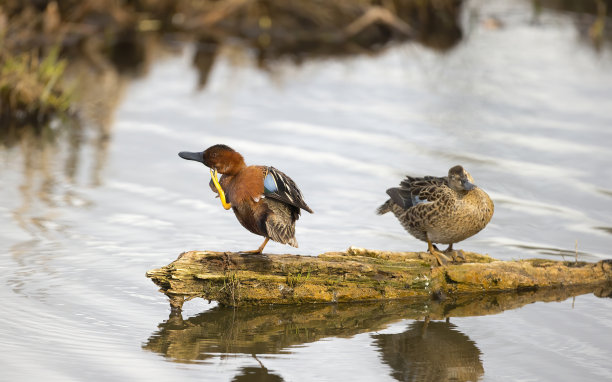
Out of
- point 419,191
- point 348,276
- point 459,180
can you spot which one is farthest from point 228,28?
point 348,276

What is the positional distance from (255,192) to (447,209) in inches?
57.9

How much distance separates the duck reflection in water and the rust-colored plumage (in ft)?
3.15

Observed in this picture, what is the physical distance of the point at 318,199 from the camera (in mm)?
9125

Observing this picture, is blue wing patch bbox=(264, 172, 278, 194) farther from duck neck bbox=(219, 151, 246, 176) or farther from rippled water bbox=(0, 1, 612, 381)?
rippled water bbox=(0, 1, 612, 381)

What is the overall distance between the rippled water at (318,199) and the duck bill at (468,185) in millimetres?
942

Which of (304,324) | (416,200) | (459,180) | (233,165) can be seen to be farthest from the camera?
(416,200)

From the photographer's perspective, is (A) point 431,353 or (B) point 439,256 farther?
(B) point 439,256

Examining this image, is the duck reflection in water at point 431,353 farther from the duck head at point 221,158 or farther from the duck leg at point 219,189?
the duck head at point 221,158

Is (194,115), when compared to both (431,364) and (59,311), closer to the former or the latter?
(59,311)

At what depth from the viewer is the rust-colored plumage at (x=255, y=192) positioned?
6254mm

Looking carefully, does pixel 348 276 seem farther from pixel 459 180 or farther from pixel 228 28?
pixel 228 28

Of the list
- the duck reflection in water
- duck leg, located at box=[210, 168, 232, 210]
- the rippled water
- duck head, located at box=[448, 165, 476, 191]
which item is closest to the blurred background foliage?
the rippled water

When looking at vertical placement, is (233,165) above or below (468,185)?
below

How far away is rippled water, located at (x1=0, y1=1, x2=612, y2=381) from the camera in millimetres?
5750
